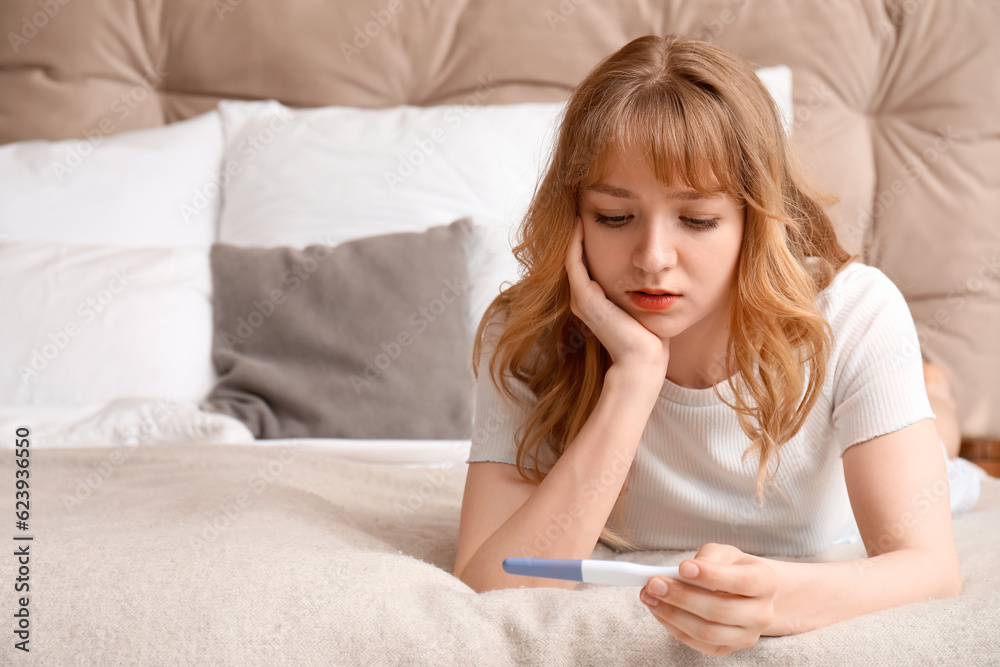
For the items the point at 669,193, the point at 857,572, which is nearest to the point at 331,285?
the point at 669,193

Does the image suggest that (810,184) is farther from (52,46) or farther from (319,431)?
(52,46)

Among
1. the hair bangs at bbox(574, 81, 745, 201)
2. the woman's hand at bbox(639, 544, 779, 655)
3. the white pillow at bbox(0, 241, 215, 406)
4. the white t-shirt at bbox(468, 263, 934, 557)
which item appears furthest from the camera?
the white pillow at bbox(0, 241, 215, 406)

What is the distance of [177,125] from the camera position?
6.91ft

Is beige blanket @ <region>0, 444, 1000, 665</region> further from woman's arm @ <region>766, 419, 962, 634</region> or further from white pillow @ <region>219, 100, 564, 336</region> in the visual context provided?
white pillow @ <region>219, 100, 564, 336</region>

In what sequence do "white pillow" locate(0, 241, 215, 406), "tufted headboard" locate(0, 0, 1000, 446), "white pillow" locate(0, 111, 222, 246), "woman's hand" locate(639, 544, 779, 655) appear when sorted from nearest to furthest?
"woman's hand" locate(639, 544, 779, 655), "white pillow" locate(0, 241, 215, 406), "white pillow" locate(0, 111, 222, 246), "tufted headboard" locate(0, 0, 1000, 446)

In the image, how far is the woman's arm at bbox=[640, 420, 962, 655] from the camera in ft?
2.17

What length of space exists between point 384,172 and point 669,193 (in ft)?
3.69

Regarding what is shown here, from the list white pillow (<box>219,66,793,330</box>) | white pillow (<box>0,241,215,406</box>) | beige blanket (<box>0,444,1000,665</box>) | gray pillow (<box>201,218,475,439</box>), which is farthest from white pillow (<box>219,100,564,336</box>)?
beige blanket (<box>0,444,1000,665</box>)

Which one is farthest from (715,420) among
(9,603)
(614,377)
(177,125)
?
(177,125)

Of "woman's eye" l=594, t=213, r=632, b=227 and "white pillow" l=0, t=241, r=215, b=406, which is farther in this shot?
"white pillow" l=0, t=241, r=215, b=406

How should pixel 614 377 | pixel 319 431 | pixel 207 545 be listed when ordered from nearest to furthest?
pixel 207 545 → pixel 614 377 → pixel 319 431

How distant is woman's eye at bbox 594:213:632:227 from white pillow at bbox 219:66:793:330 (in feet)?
2.66

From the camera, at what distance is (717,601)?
2.15 ft

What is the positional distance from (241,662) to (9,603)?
239mm
